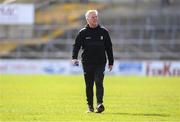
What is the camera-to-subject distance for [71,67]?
151 feet

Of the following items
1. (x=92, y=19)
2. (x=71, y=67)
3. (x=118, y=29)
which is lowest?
(x=71, y=67)

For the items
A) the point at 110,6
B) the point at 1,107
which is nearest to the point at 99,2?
the point at 110,6

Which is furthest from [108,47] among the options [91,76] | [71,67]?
[71,67]

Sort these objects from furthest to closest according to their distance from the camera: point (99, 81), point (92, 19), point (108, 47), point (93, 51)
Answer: point (108, 47)
point (93, 51)
point (99, 81)
point (92, 19)

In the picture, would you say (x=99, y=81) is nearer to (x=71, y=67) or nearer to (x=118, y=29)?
(x=71, y=67)

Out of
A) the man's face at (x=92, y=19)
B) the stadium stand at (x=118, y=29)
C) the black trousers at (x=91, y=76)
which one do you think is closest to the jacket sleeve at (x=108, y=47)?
the black trousers at (x=91, y=76)

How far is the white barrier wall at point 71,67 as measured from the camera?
4500cm

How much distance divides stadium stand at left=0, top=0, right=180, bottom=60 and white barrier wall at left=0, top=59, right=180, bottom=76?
8.67 ft

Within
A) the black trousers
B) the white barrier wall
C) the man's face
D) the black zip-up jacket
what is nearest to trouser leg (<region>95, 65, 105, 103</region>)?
the black trousers

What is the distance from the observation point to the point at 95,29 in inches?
567

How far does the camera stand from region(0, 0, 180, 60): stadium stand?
4941cm

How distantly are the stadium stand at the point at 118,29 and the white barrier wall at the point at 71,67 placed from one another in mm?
2643

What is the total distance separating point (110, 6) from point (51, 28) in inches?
240

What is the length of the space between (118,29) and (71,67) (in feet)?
22.4
